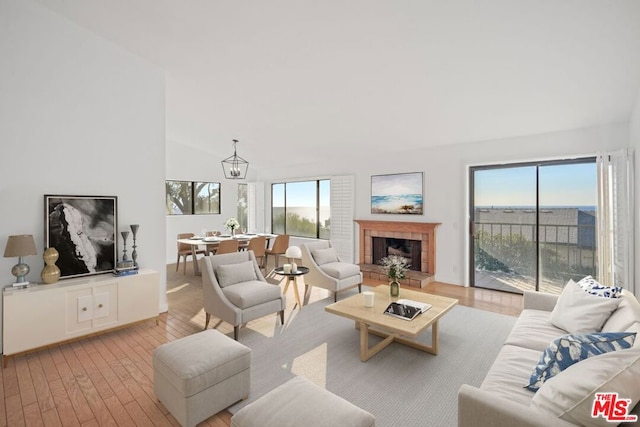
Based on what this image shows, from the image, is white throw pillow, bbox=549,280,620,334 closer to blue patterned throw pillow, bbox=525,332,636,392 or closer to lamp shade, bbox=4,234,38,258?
blue patterned throw pillow, bbox=525,332,636,392

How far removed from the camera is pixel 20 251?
117 inches

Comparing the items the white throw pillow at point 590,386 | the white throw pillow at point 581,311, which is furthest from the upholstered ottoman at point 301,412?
the white throw pillow at point 581,311

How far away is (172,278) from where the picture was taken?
6.07 m

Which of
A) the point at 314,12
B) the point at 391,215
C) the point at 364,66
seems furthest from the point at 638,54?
the point at 391,215

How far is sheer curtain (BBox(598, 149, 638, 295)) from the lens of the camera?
3.61 metres

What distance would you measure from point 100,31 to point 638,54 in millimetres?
5556

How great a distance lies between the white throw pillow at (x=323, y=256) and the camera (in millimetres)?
5045

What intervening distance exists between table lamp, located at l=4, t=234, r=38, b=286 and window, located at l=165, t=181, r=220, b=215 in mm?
4410

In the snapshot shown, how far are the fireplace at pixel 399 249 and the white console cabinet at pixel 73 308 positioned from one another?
14.3ft

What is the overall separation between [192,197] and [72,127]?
4.52 metres

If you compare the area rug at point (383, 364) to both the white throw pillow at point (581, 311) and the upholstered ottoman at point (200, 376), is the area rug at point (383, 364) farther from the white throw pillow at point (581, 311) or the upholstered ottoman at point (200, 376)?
the white throw pillow at point (581, 311)

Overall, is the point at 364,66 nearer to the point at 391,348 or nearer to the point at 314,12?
the point at 314,12

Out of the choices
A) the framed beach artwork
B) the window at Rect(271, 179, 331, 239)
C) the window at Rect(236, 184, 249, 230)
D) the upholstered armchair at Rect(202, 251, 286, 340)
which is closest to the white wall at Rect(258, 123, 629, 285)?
the framed beach artwork

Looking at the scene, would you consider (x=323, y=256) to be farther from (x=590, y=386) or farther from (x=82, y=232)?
(x=590, y=386)
